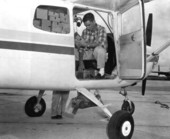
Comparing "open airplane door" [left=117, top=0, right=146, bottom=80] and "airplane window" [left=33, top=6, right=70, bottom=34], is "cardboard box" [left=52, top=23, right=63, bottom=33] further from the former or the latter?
"open airplane door" [left=117, top=0, right=146, bottom=80]

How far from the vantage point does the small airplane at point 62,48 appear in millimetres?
4172

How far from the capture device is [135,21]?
498 cm

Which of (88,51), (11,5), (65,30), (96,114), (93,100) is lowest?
(96,114)

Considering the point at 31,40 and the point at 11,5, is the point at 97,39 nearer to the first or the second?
the point at 31,40

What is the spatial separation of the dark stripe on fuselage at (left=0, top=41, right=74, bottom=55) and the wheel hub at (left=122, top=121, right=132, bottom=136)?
1588 mm

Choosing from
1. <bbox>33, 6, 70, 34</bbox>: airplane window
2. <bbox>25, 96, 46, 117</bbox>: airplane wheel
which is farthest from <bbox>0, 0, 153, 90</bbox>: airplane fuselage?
<bbox>25, 96, 46, 117</bbox>: airplane wheel

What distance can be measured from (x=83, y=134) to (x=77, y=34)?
6.96 ft

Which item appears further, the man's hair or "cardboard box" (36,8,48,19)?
the man's hair

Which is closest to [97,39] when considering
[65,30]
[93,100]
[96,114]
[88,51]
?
[88,51]

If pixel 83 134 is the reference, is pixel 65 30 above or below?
above

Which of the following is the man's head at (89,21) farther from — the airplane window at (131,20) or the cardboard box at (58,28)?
the cardboard box at (58,28)

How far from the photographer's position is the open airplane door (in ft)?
15.5

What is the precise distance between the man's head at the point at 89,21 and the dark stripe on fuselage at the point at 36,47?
37.7 inches

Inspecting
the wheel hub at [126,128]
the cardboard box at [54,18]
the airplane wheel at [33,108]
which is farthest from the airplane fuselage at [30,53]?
the airplane wheel at [33,108]
